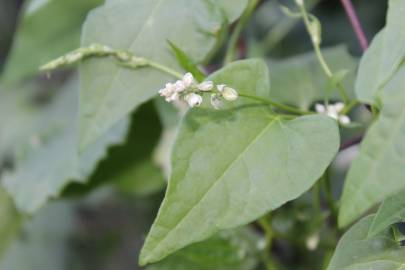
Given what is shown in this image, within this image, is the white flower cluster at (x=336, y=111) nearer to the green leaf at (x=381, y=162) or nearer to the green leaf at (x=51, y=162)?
the green leaf at (x=381, y=162)

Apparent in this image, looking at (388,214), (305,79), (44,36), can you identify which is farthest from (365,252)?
(44,36)

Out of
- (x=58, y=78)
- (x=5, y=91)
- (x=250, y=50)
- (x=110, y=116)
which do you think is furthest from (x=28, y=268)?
(x=110, y=116)

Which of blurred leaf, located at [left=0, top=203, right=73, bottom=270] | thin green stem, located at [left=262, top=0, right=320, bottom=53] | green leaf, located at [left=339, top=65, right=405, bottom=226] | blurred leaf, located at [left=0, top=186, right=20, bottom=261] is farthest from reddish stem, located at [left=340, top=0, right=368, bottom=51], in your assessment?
blurred leaf, located at [left=0, top=203, right=73, bottom=270]

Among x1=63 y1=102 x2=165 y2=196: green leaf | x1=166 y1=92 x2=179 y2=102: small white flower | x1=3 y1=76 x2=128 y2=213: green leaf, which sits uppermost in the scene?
x1=166 y1=92 x2=179 y2=102: small white flower

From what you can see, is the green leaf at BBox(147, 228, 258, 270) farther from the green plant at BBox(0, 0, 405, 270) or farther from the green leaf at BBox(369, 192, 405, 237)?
the green leaf at BBox(369, 192, 405, 237)

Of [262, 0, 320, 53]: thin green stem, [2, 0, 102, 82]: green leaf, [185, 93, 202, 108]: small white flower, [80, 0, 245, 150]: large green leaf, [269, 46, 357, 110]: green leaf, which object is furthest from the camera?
[262, 0, 320, 53]: thin green stem

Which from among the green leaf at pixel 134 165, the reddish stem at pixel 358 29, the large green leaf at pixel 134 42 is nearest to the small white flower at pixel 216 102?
the large green leaf at pixel 134 42
